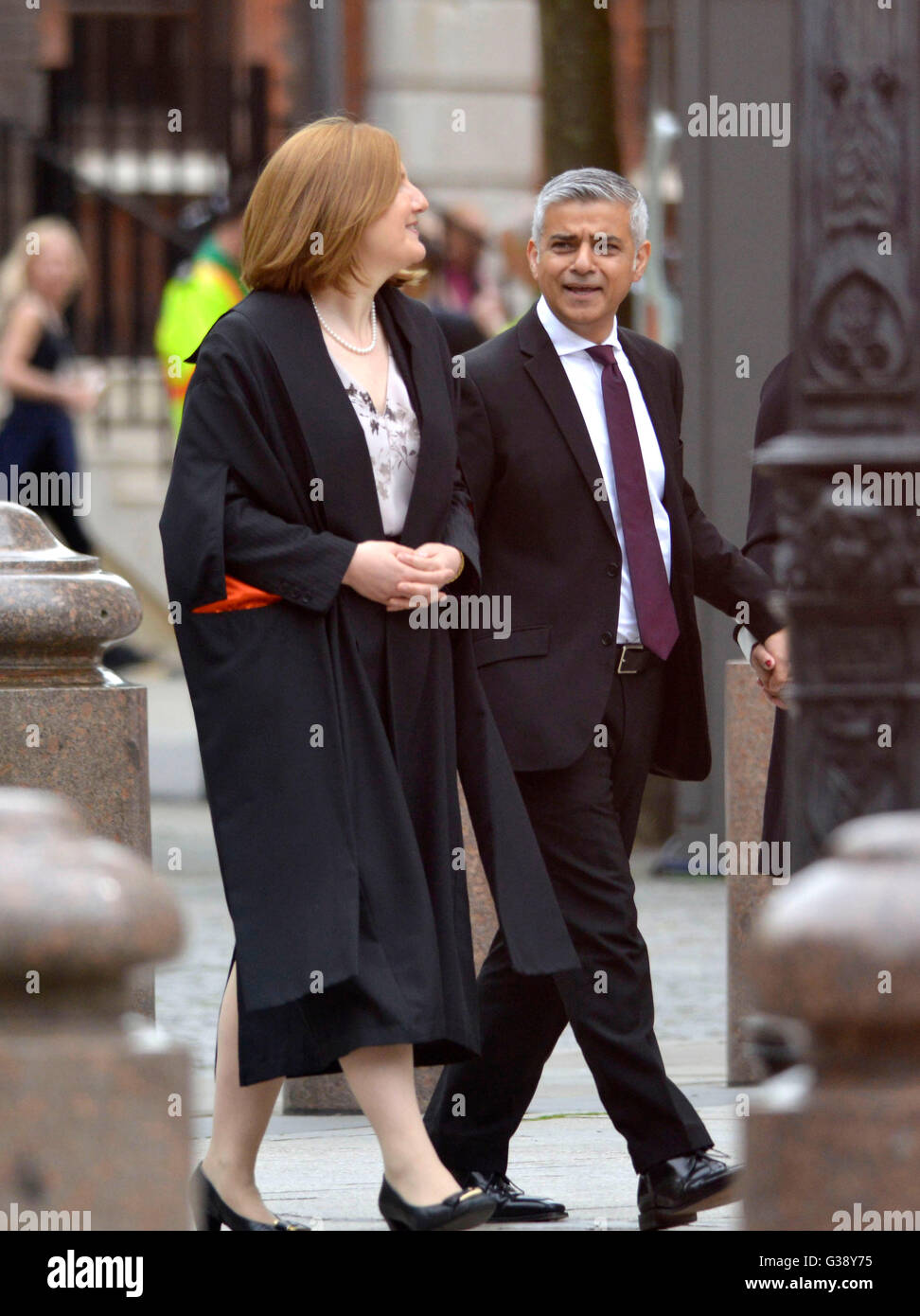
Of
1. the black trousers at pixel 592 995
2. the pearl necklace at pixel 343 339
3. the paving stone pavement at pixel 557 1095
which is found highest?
the pearl necklace at pixel 343 339

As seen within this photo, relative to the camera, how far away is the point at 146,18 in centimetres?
2117

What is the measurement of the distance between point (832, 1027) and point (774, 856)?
2884 mm

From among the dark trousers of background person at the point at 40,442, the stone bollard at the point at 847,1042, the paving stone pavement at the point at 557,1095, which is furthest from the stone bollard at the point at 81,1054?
the dark trousers of background person at the point at 40,442

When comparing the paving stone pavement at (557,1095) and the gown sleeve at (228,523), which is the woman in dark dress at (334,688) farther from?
the paving stone pavement at (557,1095)

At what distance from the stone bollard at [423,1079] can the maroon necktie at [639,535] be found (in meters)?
1.21

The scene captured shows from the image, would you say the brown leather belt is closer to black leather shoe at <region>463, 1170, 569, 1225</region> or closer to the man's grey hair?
the man's grey hair

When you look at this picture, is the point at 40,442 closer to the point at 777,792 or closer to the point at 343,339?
the point at 777,792

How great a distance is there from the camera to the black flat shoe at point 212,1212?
4.91m

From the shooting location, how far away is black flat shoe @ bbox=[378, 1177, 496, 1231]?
4.74m

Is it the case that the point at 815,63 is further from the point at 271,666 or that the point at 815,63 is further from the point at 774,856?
the point at 774,856

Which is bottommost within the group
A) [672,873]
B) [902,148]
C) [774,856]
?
[672,873]

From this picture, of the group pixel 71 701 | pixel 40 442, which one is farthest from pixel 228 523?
pixel 40 442

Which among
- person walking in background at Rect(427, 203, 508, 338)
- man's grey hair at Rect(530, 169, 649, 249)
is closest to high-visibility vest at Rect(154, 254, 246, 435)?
person walking in background at Rect(427, 203, 508, 338)

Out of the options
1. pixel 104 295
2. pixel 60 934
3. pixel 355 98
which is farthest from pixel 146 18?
pixel 60 934
